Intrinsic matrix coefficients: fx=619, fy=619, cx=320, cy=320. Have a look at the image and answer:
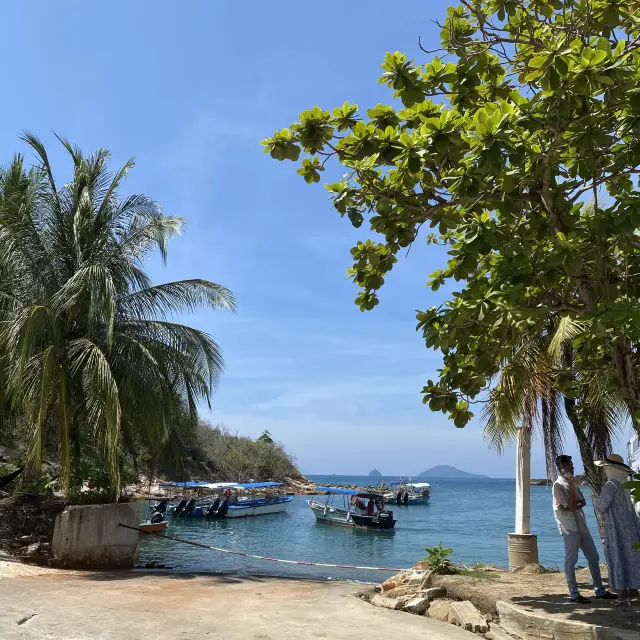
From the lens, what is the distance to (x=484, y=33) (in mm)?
5988

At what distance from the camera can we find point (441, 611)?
307 inches

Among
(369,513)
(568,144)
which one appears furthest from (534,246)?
(369,513)

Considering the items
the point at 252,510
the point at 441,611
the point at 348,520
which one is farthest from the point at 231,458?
the point at 441,611

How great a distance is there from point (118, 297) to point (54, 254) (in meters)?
1.68

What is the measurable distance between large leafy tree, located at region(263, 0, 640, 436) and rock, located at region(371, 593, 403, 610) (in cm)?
331

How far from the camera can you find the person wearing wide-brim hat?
21.9 feet

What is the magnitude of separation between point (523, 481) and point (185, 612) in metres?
7.32

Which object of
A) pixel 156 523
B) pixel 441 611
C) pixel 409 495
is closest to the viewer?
pixel 441 611

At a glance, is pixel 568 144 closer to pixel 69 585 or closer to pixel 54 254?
pixel 69 585

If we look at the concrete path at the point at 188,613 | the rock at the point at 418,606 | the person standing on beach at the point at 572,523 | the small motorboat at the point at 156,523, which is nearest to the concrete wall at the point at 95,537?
the concrete path at the point at 188,613

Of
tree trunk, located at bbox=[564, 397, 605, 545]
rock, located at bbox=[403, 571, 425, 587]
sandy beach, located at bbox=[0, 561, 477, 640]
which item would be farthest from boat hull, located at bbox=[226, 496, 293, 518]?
tree trunk, located at bbox=[564, 397, 605, 545]

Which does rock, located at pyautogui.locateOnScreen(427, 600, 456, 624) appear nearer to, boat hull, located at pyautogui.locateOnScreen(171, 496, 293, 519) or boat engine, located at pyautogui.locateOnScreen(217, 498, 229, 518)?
boat engine, located at pyautogui.locateOnScreen(217, 498, 229, 518)

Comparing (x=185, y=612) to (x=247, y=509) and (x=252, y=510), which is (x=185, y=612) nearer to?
(x=247, y=509)

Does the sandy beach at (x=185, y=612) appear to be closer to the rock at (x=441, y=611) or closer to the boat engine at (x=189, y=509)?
the rock at (x=441, y=611)
